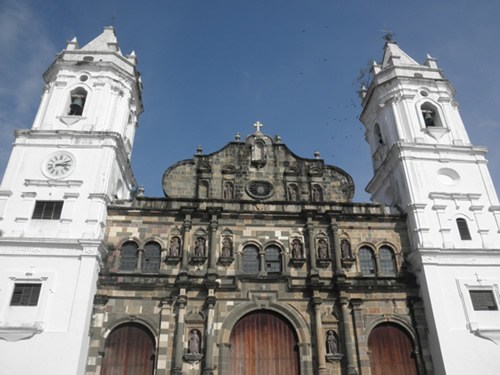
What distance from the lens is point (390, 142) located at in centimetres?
2681

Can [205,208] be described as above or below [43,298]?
above

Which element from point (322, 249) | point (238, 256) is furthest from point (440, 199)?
point (238, 256)

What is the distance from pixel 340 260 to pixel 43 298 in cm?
1333

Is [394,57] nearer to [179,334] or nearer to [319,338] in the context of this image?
[319,338]

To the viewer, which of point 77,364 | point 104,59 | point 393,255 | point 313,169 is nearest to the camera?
point 77,364

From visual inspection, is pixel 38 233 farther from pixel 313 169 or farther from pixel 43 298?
pixel 313 169

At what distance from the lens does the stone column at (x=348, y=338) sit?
1944 cm

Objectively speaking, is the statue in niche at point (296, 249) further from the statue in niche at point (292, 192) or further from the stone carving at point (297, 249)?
the statue in niche at point (292, 192)

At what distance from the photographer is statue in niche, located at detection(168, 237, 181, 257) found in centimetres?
2178

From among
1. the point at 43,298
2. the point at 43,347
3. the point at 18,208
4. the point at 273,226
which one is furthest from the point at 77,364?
the point at 273,226

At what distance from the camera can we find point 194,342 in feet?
65.3

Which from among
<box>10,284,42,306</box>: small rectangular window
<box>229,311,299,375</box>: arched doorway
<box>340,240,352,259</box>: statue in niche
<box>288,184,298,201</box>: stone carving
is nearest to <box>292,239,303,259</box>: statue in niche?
<box>340,240,352,259</box>: statue in niche

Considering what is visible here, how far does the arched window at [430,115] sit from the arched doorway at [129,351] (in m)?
19.5

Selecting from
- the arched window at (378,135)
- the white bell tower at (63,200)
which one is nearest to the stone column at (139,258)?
the white bell tower at (63,200)
